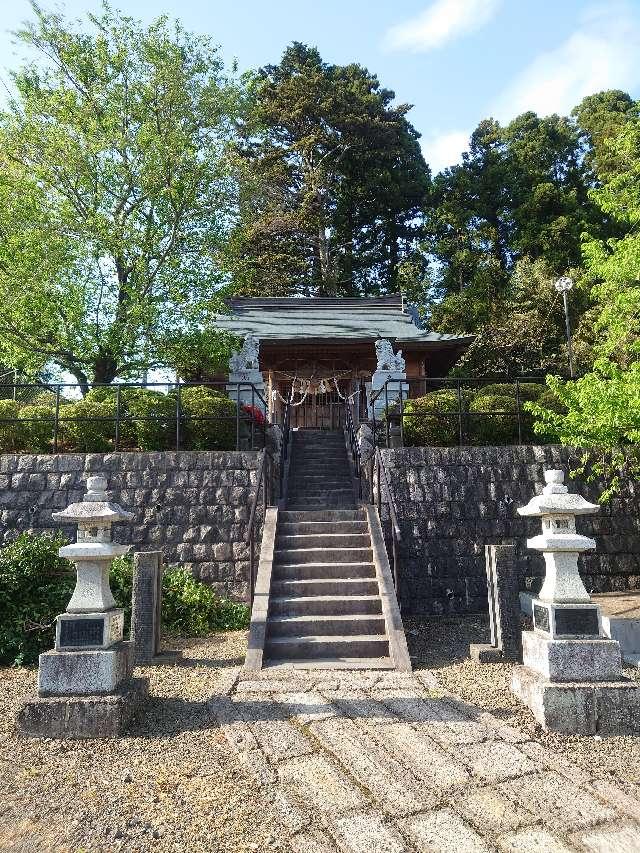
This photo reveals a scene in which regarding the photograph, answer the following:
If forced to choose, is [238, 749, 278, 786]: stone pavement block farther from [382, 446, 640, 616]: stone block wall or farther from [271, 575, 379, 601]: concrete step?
[382, 446, 640, 616]: stone block wall

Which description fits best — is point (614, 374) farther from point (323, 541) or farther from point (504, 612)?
point (323, 541)

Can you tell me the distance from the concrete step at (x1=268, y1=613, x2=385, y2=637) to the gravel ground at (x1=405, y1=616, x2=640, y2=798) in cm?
62

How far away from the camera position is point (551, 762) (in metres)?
4.06

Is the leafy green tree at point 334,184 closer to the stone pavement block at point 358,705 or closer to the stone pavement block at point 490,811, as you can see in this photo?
the stone pavement block at point 358,705

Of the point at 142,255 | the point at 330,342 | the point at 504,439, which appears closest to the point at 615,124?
the point at 330,342

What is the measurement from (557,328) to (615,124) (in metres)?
13.6

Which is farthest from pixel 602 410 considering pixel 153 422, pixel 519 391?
pixel 153 422

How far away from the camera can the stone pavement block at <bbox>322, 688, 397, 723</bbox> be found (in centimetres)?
493

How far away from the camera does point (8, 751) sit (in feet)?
14.5

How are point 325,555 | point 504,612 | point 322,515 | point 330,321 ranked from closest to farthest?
point 504,612 → point 325,555 → point 322,515 → point 330,321

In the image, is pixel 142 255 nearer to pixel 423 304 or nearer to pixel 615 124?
pixel 423 304

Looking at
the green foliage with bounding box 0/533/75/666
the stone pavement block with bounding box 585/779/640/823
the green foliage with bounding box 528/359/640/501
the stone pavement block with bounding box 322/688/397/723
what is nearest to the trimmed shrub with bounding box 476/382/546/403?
the green foliage with bounding box 528/359/640/501

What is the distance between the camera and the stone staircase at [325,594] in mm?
6801

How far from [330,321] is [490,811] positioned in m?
19.8
